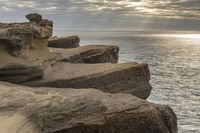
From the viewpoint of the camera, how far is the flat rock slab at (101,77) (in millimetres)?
28672

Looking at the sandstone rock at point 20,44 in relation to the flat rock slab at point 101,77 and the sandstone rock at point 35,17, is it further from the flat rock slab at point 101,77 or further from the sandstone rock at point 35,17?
the sandstone rock at point 35,17

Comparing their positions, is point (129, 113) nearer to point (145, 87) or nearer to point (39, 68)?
point (39, 68)

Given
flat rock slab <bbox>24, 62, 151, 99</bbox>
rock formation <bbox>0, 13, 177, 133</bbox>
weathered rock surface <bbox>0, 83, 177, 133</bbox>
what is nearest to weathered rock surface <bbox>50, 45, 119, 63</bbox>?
flat rock slab <bbox>24, 62, 151, 99</bbox>

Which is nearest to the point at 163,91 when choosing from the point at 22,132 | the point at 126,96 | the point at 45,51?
the point at 45,51

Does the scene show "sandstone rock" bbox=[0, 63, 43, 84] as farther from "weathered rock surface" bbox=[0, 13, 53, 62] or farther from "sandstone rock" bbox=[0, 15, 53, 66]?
"weathered rock surface" bbox=[0, 13, 53, 62]

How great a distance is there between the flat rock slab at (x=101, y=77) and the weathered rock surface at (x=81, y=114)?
8.15 m

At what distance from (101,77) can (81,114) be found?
12.0m

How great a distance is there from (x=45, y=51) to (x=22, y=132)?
61.1 ft

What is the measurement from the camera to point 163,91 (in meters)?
69.9

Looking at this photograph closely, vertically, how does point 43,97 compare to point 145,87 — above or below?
above

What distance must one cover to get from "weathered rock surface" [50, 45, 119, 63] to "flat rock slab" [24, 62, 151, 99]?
3.48 metres

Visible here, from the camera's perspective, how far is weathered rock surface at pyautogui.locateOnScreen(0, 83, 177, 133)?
17297mm

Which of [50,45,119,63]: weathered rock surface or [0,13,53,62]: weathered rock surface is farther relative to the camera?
[50,45,119,63]: weathered rock surface

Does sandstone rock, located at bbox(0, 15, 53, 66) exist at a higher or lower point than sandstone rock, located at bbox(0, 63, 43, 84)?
higher
